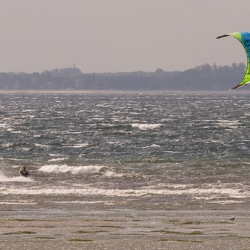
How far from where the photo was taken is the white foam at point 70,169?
1887 inches

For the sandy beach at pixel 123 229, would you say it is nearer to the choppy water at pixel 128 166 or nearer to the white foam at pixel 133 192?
the choppy water at pixel 128 166

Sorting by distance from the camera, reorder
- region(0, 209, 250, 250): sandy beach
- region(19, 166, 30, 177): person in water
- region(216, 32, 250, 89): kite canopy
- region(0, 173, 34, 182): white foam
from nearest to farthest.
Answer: region(216, 32, 250, 89): kite canopy, region(0, 209, 250, 250): sandy beach, region(0, 173, 34, 182): white foam, region(19, 166, 30, 177): person in water

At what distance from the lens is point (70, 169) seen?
160 feet

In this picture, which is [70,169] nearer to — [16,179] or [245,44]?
[16,179]

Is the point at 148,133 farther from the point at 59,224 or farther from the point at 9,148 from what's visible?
the point at 59,224

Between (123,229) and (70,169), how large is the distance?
2182cm

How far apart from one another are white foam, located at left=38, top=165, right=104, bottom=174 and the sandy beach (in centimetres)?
1610

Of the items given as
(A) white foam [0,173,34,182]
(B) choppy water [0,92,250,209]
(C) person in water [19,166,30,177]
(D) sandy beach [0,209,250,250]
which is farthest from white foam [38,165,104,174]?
(D) sandy beach [0,209,250,250]

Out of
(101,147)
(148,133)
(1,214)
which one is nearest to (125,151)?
(101,147)

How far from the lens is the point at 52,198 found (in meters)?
36.1

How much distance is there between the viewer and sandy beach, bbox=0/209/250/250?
969 inches

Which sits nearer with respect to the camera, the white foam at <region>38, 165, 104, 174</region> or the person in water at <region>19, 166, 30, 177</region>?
the person in water at <region>19, 166, 30, 177</region>

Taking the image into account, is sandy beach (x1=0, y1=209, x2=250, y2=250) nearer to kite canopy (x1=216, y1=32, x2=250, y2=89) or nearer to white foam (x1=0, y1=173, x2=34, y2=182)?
kite canopy (x1=216, y1=32, x2=250, y2=89)

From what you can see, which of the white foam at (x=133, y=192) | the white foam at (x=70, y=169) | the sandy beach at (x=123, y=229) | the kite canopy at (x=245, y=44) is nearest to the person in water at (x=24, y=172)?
the white foam at (x=70, y=169)
